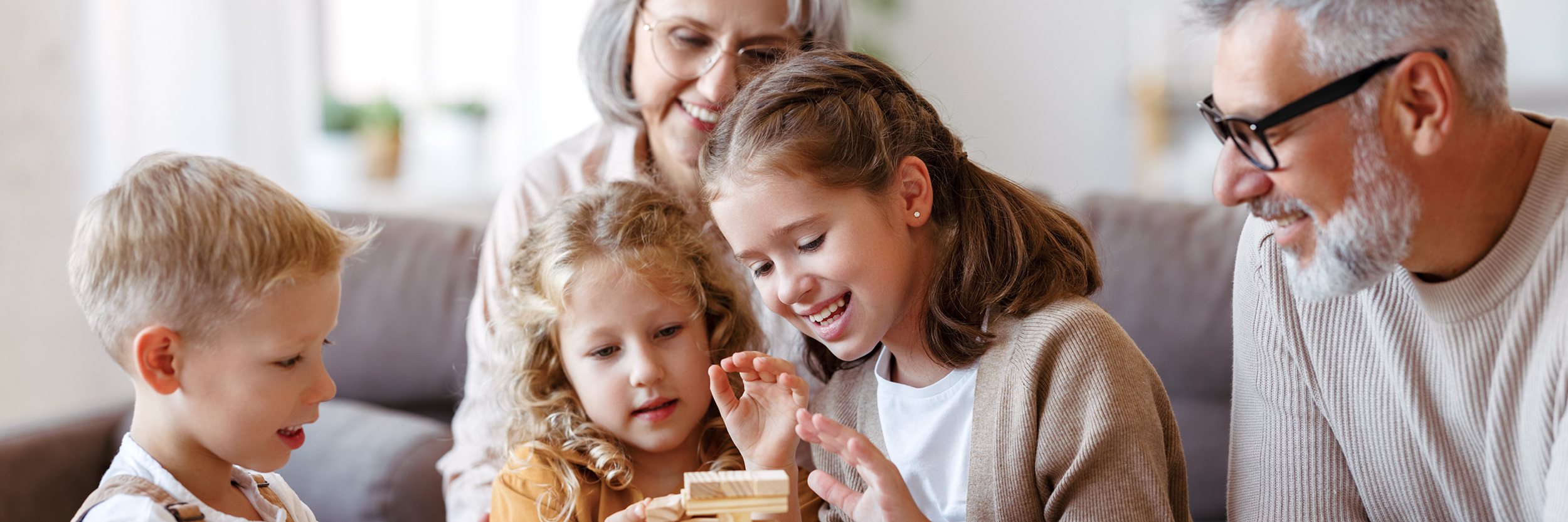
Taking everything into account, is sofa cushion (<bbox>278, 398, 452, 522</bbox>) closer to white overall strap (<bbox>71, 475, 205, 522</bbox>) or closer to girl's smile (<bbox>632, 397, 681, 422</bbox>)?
girl's smile (<bbox>632, 397, 681, 422</bbox>)

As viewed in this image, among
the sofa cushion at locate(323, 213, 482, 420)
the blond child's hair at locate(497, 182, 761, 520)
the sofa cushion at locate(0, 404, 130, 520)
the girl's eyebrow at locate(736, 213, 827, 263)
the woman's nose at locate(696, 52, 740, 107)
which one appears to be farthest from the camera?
the sofa cushion at locate(323, 213, 482, 420)

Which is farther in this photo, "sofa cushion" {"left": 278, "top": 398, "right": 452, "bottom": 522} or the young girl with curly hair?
"sofa cushion" {"left": 278, "top": 398, "right": 452, "bottom": 522}

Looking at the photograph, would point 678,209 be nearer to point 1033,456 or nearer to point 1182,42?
point 1033,456

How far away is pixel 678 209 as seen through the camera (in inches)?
66.4

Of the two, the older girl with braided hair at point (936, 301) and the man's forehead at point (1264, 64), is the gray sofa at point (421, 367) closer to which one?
the older girl with braided hair at point (936, 301)

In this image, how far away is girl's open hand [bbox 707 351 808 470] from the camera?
53.6 inches

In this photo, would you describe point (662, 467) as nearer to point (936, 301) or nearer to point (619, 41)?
point (936, 301)

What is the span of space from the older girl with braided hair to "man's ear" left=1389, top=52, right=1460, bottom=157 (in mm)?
401

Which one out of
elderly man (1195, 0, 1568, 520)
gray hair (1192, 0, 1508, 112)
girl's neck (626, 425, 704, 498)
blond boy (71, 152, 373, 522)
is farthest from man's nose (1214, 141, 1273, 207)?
blond boy (71, 152, 373, 522)

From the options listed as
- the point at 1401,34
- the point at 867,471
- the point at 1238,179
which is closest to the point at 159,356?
the point at 867,471

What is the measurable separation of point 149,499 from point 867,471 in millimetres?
723

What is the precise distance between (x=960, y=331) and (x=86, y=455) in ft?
5.93

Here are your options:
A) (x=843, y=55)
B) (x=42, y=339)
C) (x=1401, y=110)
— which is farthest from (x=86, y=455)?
(x=1401, y=110)

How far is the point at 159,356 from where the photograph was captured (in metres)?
1.10
